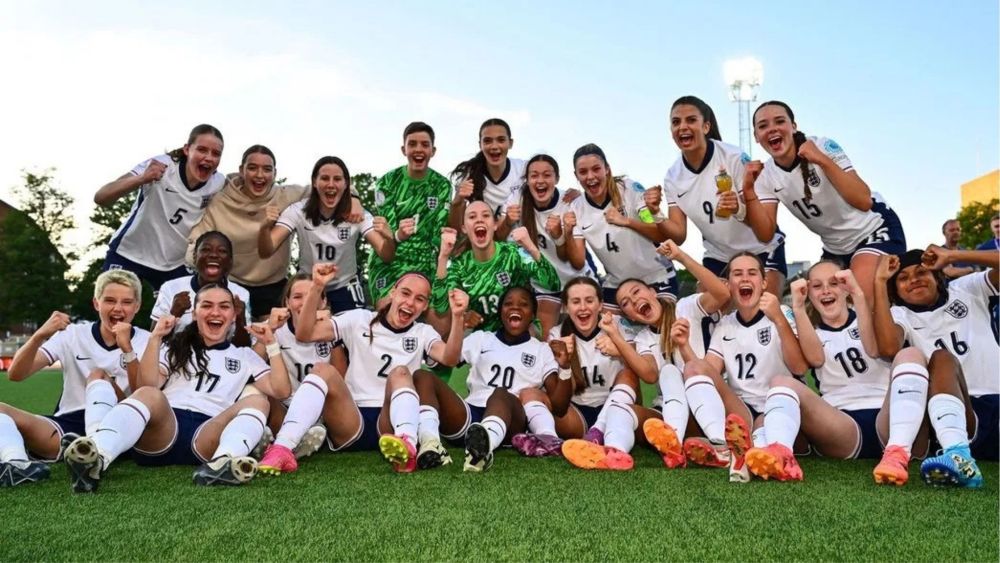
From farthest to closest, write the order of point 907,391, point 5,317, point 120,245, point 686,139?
1. point 5,317
2. point 120,245
3. point 686,139
4. point 907,391

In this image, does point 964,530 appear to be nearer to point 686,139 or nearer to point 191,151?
point 686,139

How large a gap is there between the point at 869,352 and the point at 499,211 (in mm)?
3317

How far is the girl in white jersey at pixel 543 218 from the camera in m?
6.45

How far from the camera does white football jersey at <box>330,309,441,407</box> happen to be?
17.2ft

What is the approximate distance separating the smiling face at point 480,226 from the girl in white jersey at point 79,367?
2.38 meters

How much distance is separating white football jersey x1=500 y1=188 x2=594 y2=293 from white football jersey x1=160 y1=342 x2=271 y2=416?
2.51 m

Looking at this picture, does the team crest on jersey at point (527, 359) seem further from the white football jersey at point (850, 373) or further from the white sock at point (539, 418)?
the white football jersey at point (850, 373)

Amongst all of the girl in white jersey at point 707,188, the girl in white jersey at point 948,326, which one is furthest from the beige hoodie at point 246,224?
the girl in white jersey at point 948,326

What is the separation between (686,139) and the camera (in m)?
6.17

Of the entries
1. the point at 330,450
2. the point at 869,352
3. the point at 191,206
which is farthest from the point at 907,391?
Answer: the point at 191,206

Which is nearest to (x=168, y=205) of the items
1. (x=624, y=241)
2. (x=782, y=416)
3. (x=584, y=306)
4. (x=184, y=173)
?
(x=184, y=173)

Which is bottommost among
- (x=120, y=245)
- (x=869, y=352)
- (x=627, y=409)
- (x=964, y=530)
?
(x=964, y=530)

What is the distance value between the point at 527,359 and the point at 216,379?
80.7 inches

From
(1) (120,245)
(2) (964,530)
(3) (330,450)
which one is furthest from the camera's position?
(1) (120,245)
